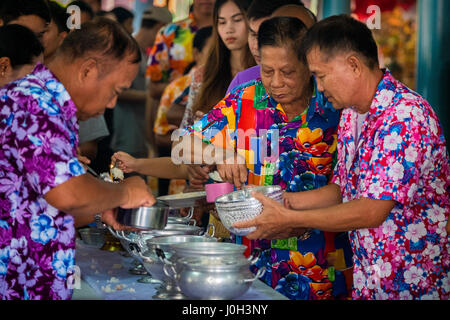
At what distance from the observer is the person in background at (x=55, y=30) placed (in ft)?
12.6

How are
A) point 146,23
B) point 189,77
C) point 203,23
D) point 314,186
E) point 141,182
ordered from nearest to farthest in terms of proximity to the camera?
point 141,182, point 314,186, point 189,77, point 203,23, point 146,23

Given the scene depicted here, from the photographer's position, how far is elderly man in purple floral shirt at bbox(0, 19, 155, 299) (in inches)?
67.6

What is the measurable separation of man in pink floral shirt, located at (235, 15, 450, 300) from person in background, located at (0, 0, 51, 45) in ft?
6.62

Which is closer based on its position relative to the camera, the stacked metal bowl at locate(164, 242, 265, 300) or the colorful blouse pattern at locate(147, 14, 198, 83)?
the stacked metal bowl at locate(164, 242, 265, 300)

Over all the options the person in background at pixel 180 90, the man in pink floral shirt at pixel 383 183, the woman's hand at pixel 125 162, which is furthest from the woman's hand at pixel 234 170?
the person in background at pixel 180 90

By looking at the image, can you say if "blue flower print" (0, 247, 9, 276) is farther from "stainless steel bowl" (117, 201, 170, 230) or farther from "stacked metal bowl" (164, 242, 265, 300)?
"stacked metal bowl" (164, 242, 265, 300)

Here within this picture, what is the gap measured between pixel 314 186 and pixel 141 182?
2.96ft

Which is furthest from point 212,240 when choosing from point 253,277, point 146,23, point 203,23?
point 146,23

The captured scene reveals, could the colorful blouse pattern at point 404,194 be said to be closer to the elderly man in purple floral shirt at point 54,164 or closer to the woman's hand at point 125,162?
the elderly man in purple floral shirt at point 54,164

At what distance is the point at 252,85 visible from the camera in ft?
9.33

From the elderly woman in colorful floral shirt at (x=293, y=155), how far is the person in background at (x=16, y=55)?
1022mm

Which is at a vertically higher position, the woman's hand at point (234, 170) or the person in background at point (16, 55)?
the person in background at point (16, 55)

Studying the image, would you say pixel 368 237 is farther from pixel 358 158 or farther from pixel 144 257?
pixel 144 257

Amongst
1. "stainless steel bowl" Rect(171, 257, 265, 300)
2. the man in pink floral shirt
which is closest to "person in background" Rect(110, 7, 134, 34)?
the man in pink floral shirt
